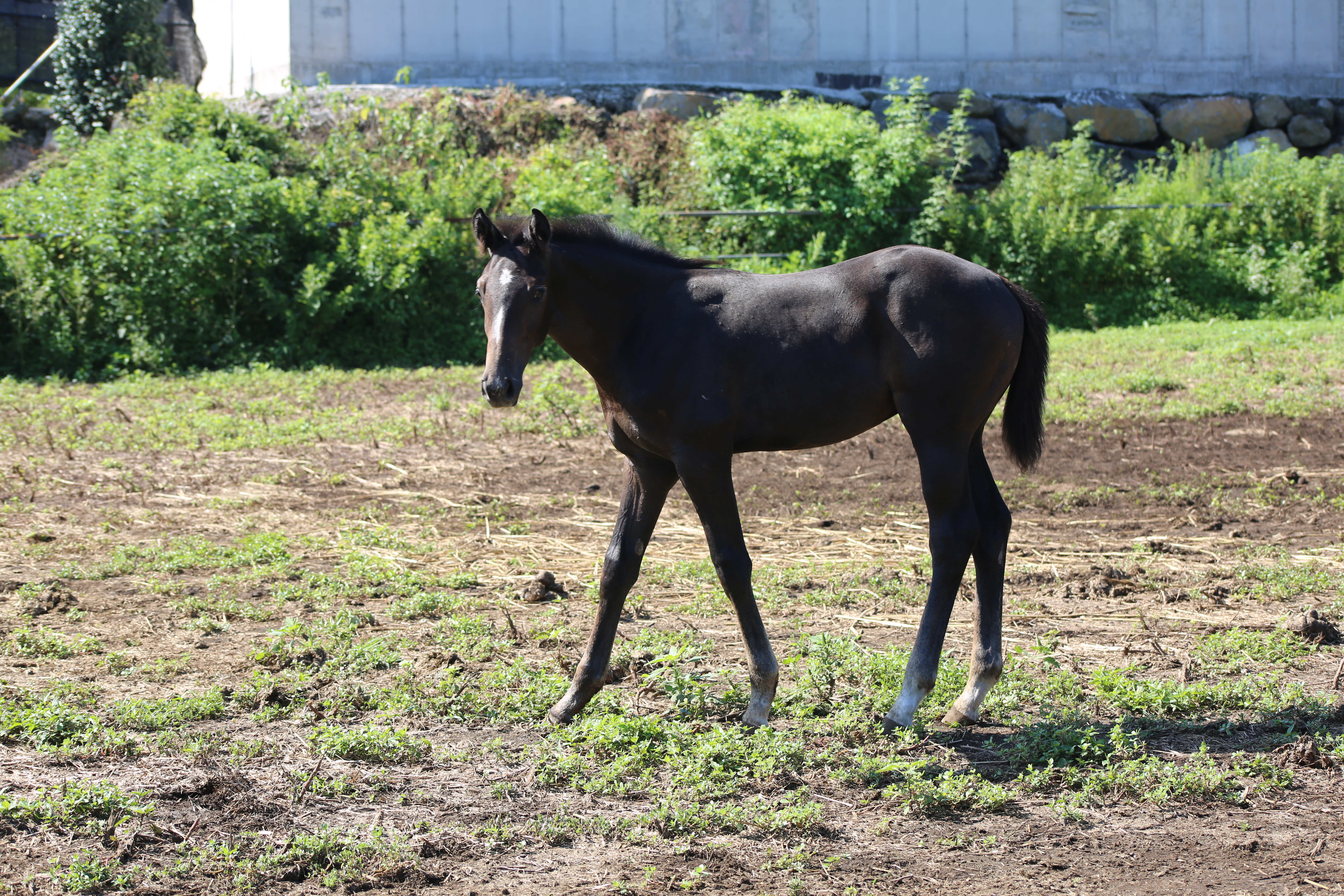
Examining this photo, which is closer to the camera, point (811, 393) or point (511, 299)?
point (511, 299)

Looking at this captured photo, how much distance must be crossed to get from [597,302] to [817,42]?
64.3ft

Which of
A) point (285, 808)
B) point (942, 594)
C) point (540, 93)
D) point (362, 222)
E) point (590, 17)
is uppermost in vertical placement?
point (590, 17)

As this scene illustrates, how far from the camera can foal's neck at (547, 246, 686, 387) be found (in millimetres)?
4570

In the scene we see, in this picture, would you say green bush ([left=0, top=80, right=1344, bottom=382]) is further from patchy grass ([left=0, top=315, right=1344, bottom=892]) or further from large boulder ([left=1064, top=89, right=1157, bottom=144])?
patchy grass ([left=0, top=315, right=1344, bottom=892])

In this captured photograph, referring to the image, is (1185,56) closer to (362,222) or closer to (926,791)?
(362,222)

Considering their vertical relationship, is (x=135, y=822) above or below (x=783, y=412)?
below

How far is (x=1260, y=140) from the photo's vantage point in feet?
71.0

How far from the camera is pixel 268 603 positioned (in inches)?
246

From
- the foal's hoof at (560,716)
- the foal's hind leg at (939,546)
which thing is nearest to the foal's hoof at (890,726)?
the foal's hind leg at (939,546)

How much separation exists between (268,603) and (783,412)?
3.32 meters

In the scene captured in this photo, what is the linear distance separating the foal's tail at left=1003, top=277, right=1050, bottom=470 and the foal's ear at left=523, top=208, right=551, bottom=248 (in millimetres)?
1841

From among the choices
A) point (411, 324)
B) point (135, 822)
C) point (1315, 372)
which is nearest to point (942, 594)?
point (135, 822)

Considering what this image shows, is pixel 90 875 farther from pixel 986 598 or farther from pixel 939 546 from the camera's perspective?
pixel 986 598

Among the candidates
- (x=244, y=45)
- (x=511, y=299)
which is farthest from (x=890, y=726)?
(x=244, y=45)
